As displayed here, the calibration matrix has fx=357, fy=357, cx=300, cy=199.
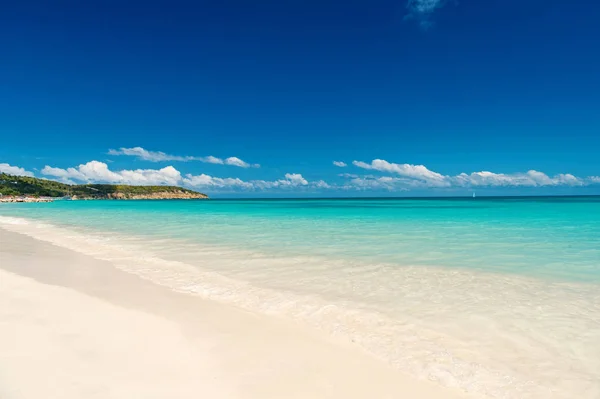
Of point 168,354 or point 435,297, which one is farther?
point 435,297

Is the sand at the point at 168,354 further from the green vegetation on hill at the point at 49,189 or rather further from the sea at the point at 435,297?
the green vegetation on hill at the point at 49,189

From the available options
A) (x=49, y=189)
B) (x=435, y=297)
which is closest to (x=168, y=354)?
(x=435, y=297)

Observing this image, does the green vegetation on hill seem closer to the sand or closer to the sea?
the sea

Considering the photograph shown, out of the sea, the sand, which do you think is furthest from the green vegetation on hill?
the sand

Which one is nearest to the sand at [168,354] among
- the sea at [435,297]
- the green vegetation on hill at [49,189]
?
the sea at [435,297]

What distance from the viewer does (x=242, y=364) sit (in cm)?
405

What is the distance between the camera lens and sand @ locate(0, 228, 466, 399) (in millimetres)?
3504

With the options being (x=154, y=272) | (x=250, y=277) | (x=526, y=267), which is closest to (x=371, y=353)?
(x=250, y=277)

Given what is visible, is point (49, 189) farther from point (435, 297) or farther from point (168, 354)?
point (435, 297)

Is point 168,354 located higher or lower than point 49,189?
lower

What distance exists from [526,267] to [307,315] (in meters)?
7.10

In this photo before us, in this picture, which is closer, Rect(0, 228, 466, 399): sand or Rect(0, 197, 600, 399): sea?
Rect(0, 228, 466, 399): sand

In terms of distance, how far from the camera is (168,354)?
4.24 meters

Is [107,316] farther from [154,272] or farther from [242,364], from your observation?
[154,272]
